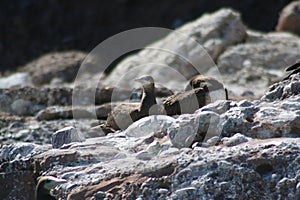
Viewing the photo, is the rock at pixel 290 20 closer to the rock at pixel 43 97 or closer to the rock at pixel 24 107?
the rock at pixel 43 97

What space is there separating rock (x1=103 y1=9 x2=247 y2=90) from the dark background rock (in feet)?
9.24

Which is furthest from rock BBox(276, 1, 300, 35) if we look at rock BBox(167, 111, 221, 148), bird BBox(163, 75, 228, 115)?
rock BBox(167, 111, 221, 148)

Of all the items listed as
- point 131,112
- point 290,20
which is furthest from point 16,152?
point 290,20

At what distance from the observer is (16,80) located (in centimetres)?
1354

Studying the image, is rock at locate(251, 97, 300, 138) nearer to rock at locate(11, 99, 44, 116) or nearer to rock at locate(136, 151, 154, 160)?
rock at locate(136, 151, 154, 160)

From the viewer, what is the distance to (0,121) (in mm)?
9297

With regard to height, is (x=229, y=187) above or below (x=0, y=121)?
below

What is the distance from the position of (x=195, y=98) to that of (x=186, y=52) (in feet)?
19.7

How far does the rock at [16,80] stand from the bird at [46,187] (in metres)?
7.89

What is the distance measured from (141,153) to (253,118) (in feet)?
2.63

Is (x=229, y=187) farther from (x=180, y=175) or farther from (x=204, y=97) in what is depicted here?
(x=204, y=97)

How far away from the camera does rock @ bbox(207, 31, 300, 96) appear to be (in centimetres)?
1155

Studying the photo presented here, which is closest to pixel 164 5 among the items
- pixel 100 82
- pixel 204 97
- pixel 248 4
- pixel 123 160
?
pixel 248 4

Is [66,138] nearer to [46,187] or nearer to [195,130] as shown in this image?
[46,187]
